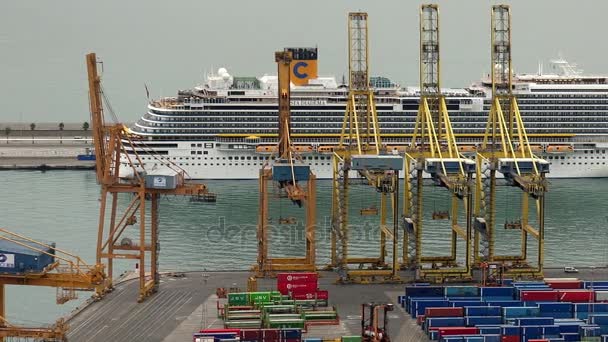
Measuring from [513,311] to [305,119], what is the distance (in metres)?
42.9

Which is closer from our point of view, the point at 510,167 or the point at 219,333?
the point at 219,333

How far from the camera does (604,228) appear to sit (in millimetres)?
74250

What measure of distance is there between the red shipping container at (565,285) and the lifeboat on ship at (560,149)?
39254mm

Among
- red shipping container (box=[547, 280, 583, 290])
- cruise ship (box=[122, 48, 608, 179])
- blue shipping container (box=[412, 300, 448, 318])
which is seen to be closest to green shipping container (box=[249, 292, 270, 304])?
blue shipping container (box=[412, 300, 448, 318])

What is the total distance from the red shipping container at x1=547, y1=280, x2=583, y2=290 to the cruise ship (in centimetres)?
3625

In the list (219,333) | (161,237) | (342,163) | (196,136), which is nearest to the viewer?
(219,333)

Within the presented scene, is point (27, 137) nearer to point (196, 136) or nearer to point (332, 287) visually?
→ point (196, 136)

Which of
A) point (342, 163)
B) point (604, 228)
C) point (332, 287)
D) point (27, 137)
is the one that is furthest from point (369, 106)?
point (27, 137)

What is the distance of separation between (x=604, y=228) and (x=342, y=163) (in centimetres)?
1895

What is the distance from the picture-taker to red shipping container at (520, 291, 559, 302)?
53.8m

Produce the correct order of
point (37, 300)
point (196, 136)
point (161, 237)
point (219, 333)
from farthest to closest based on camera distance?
point (196, 136) → point (161, 237) → point (37, 300) → point (219, 333)

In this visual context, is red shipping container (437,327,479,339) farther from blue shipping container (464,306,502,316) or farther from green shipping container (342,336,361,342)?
green shipping container (342,336,361,342)

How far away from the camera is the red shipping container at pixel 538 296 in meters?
53.8

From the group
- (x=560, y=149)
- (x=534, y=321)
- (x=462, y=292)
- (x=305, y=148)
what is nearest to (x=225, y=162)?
(x=305, y=148)
